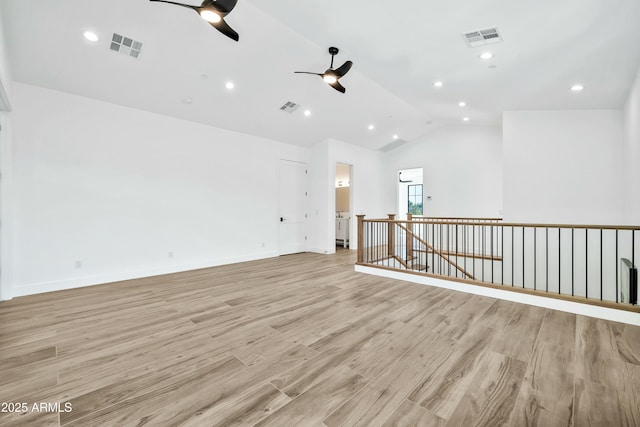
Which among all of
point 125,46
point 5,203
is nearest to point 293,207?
point 125,46

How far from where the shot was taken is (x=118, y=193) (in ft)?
15.5

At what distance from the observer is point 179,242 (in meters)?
5.42

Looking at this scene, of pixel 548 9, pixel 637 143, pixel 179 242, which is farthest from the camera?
pixel 179 242

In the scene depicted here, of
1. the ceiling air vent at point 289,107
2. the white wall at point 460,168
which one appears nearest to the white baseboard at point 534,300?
the ceiling air vent at point 289,107

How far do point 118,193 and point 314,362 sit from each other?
4.46 meters

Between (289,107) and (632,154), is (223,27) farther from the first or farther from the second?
(632,154)

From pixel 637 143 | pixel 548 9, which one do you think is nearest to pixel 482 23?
pixel 548 9

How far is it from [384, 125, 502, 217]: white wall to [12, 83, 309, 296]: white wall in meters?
5.28

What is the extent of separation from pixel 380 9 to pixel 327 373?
368 centimetres

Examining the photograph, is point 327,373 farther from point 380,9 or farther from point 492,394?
point 380,9

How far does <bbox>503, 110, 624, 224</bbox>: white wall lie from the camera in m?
4.96

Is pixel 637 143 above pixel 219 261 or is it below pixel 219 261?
above

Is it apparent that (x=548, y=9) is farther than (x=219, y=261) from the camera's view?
No

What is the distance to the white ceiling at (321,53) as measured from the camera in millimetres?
3010
